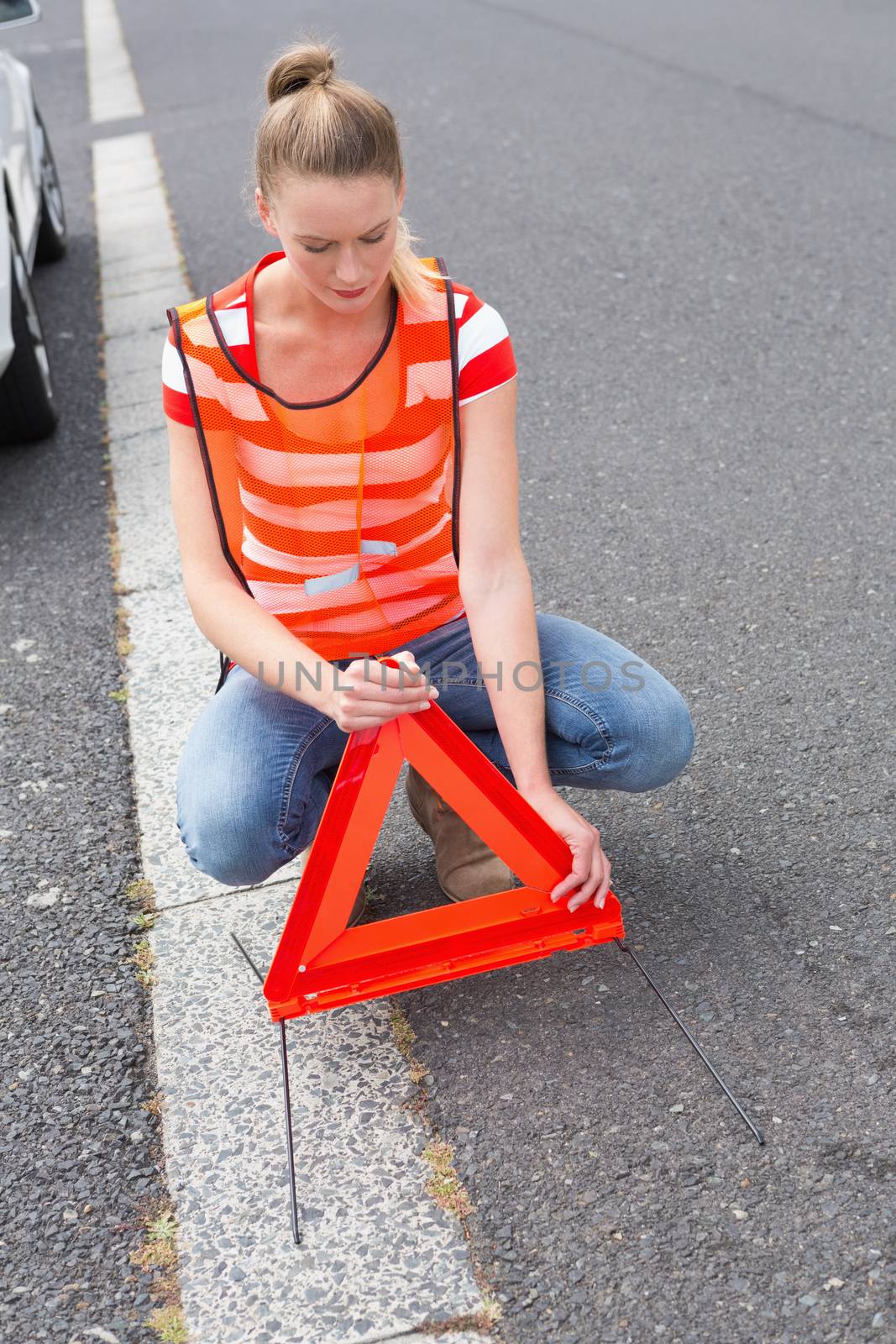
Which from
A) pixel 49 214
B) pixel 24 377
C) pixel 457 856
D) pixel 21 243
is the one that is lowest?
pixel 49 214

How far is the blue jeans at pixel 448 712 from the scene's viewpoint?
2307 mm

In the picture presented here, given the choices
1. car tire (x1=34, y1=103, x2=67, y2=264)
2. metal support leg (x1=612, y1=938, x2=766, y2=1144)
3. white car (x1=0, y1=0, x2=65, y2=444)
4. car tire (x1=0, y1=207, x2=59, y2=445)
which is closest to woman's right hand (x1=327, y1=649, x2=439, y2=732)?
metal support leg (x1=612, y1=938, x2=766, y2=1144)

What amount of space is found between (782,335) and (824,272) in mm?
699

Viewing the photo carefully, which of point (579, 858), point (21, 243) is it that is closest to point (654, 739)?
point (579, 858)

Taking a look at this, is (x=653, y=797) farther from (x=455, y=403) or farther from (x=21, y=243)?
(x=21, y=243)

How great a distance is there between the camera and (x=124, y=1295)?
191 centimetres

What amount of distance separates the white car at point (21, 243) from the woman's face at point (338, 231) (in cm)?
252

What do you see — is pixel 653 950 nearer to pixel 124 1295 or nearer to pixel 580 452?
pixel 124 1295

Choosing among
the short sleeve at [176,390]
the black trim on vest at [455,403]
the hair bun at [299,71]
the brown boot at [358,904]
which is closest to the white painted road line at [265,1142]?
the brown boot at [358,904]

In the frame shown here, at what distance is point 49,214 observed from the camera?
660 cm

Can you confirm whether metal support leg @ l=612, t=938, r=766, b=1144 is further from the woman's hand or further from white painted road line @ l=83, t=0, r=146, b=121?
white painted road line @ l=83, t=0, r=146, b=121

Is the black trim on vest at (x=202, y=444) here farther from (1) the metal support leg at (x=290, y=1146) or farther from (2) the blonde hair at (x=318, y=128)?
(1) the metal support leg at (x=290, y=1146)

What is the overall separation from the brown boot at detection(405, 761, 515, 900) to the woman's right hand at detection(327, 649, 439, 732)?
49cm

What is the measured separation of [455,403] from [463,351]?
0.08 m
